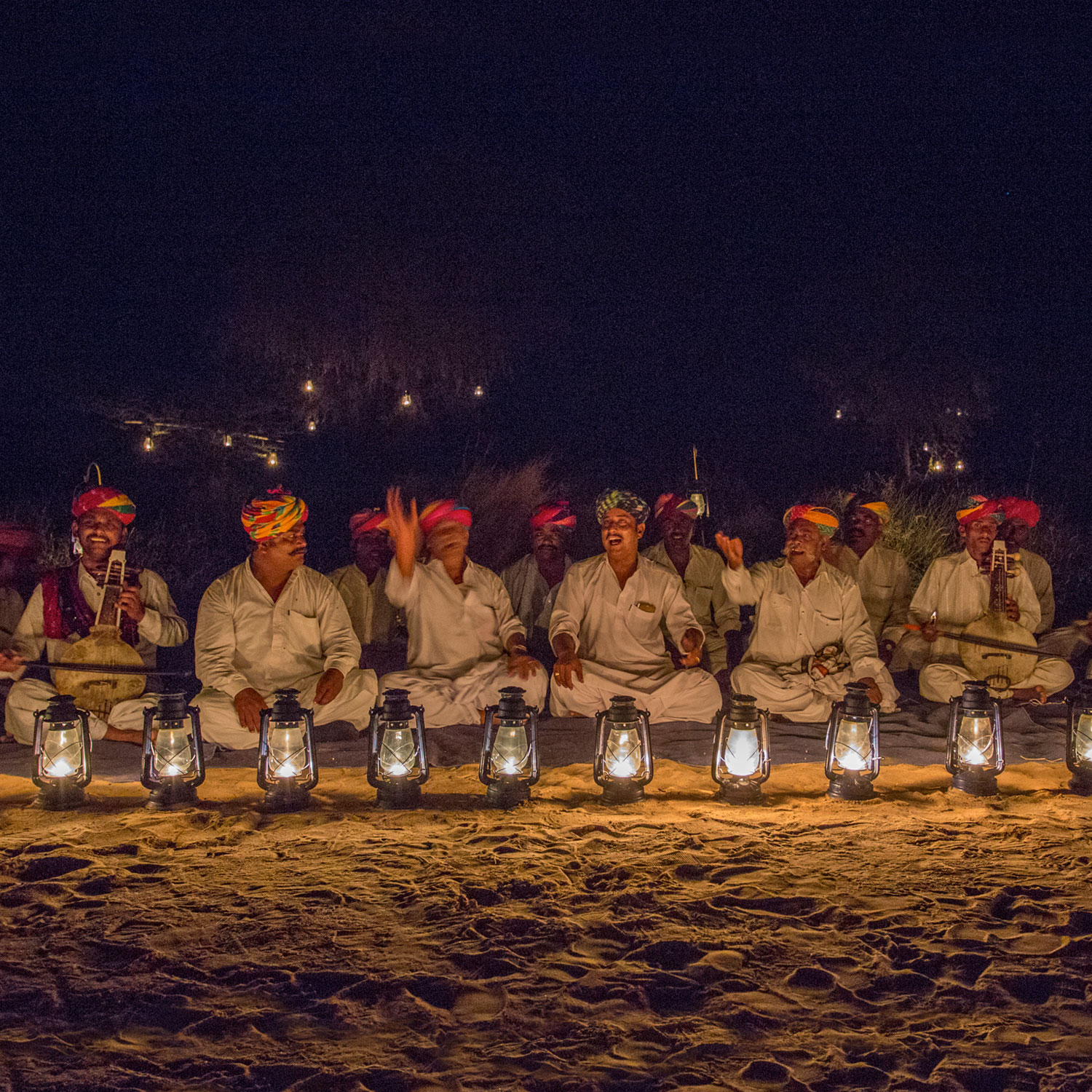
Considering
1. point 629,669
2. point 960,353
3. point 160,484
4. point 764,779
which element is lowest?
point 764,779

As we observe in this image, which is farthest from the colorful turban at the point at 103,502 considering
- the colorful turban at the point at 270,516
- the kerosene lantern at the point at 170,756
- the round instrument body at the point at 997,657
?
the round instrument body at the point at 997,657

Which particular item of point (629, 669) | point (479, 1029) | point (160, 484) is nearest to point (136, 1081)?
point (479, 1029)

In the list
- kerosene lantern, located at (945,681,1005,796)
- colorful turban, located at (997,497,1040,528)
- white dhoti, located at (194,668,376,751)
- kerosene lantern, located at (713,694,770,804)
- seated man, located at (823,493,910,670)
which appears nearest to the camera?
kerosene lantern, located at (713,694,770,804)

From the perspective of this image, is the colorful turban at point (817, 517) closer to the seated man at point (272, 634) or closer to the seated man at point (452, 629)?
the seated man at point (452, 629)

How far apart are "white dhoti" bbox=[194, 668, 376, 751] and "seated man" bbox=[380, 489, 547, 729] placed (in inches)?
10.2

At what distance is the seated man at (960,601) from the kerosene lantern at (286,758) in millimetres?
4793

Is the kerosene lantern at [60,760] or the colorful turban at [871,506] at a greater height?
the colorful turban at [871,506]

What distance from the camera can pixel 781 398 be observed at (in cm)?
3972

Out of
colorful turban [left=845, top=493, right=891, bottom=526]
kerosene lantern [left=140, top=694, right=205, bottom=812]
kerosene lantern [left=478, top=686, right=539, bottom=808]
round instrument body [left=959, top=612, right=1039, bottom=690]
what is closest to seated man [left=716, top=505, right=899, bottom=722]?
round instrument body [left=959, top=612, right=1039, bottom=690]

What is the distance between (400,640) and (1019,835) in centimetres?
617

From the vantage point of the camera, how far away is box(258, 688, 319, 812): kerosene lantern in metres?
5.13

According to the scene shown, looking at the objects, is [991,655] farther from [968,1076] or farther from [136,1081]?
[136,1081]

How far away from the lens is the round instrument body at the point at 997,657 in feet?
24.4

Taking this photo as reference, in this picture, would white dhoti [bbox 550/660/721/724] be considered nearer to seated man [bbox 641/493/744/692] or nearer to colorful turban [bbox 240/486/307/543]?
seated man [bbox 641/493/744/692]
